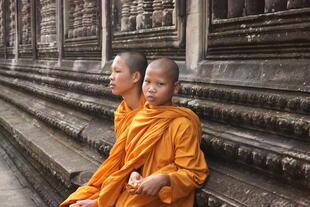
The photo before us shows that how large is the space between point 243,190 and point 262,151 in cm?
16

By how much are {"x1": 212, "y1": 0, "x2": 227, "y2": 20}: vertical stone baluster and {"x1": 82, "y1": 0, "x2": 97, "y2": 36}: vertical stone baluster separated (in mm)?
2354

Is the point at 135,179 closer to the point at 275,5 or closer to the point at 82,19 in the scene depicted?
the point at 275,5

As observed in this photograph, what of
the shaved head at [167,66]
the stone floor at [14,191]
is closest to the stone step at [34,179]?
the stone floor at [14,191]

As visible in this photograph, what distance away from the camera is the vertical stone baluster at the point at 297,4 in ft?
6.05

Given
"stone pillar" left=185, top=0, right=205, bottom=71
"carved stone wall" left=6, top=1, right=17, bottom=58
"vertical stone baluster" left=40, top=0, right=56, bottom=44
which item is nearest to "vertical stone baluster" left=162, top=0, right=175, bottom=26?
"stone pillar" left=185, top=0, right=205, bottom=71

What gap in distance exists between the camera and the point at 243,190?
1.76m

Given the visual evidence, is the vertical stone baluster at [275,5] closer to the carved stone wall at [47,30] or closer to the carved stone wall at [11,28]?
the carved stone wall at [47,30]

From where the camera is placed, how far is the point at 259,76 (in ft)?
6.67

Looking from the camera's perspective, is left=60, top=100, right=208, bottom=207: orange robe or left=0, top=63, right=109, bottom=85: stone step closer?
left=60, top=100, right=208, bottom=207: orange robe

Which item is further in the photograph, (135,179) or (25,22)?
(25,22)

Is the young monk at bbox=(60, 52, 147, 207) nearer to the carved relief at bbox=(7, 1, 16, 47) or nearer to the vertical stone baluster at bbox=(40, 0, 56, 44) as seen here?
the vertical stone baluster at bbox=(40, 0, 56, 44)

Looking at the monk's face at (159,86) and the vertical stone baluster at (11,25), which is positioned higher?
the vertical stone baluster at (11,25)

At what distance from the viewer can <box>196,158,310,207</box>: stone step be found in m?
1.59

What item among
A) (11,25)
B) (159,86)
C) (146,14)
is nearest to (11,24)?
(11,25)
